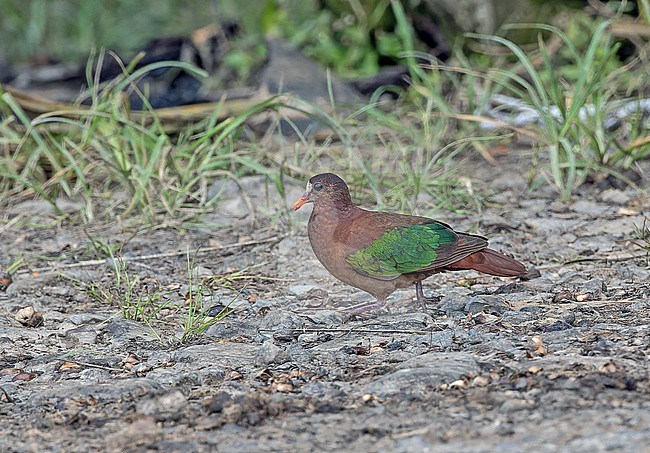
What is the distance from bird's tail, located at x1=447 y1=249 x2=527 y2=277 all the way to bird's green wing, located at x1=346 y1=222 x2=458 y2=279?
105mm

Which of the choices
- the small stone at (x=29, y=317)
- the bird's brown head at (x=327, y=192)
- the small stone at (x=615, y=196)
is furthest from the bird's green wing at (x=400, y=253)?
the small stone at (x=615, y=196)

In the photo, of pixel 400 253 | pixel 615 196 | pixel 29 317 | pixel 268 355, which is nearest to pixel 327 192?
pixel 400 253

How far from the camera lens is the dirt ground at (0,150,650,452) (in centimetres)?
214

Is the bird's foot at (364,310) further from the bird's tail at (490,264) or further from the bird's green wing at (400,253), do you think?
the bird's tail at (490,264)

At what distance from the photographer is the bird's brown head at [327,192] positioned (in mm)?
3207

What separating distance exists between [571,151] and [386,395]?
2.32 metres

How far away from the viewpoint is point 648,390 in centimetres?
222

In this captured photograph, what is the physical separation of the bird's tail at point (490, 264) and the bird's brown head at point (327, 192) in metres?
0.43

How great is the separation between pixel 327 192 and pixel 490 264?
596 millimetres

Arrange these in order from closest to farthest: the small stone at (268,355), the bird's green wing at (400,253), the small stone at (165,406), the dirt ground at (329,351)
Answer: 1. the dirt ground at (329,351)
2. the small stone at (165,406)
3. the small stone at (268,355)
4. the bird's green wing at (400,253)

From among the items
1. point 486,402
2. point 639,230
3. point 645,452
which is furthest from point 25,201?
point 645,452

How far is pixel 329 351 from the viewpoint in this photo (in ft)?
9.12

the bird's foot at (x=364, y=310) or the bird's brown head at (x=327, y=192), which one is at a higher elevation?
the bird's brown head at (x=327, y=192)

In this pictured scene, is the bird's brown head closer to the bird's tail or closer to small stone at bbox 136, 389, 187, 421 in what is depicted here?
the bird's tail
